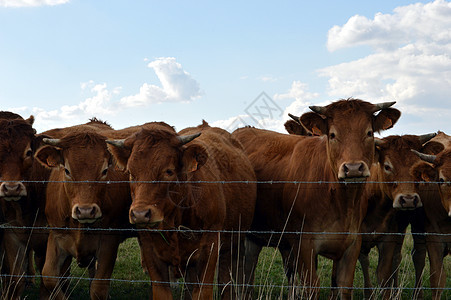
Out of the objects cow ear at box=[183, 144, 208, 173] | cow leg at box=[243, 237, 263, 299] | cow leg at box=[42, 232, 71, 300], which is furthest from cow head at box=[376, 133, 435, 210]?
cow leg at box=[42, 232, 71, 300]

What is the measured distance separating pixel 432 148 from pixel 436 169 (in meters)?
0.72

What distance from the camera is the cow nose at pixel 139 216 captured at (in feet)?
14.8

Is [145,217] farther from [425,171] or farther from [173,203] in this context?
[425,171]

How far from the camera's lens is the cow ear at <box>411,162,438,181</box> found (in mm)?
A: 6387

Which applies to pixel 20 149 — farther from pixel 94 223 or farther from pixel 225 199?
pixel 225 199

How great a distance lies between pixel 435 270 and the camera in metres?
6.64

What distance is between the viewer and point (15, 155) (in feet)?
21.0

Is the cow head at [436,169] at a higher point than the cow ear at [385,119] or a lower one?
lower

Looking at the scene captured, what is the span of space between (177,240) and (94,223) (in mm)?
1375

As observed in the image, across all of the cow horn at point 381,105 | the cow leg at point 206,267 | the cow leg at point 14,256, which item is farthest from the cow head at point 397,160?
the cow leg at point 14,256

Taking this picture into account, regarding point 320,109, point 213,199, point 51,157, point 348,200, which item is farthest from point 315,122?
point 51,157

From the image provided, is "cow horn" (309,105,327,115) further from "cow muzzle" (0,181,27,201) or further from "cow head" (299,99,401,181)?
"cow muzzle" (0,181,27,201)

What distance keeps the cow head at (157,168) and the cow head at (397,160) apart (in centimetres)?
286

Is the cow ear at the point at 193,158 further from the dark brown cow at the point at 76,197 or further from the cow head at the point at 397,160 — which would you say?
the cow head at the point at 397,160
